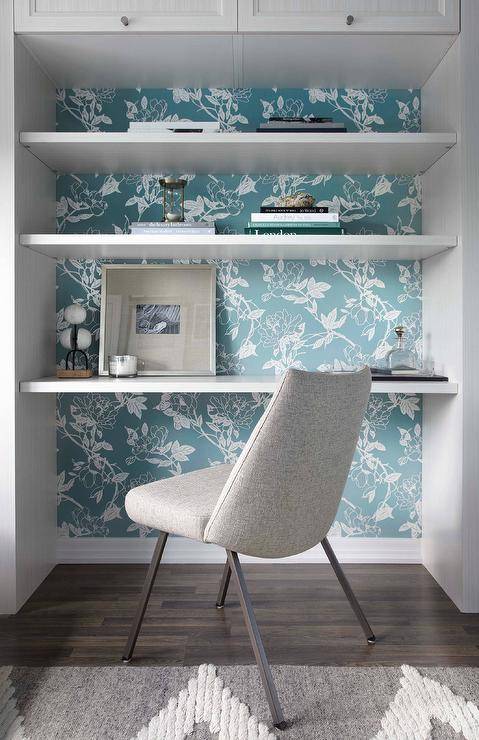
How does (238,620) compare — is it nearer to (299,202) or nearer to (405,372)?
(405,372)

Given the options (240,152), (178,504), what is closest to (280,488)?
(178,504)

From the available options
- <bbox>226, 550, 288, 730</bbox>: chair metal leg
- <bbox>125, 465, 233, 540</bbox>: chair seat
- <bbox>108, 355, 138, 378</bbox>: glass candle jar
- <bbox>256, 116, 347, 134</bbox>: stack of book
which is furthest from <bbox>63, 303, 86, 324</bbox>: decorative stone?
<bbox>226, 550, 288, 730</bbox>: chair metal leg

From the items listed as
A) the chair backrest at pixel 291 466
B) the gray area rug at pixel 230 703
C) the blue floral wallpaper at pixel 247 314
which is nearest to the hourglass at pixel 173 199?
the blue floral wallpaper at pixel 247 314

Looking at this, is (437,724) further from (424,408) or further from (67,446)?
(67,446)

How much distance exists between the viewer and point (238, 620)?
6.84 feet

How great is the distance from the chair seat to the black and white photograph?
0.82m

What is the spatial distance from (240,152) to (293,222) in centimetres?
32

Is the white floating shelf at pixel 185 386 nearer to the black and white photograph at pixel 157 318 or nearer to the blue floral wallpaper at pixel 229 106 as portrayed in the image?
the black and white photograph at pixel 157 318

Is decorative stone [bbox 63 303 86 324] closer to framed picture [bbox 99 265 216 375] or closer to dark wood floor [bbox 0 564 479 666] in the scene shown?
framed picture [bbox 99 265 216 375]

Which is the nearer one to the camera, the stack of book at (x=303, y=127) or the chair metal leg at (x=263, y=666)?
the chair metal leg at (x=263, y=666)

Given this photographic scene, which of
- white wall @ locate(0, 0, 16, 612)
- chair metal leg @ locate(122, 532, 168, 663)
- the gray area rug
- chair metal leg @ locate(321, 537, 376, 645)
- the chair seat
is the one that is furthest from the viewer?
white wall @ locate(0, 0, 16, 612)

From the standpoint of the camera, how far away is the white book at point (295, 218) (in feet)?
7.70

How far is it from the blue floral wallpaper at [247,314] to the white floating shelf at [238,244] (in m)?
0.23

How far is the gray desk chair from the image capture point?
154cm
